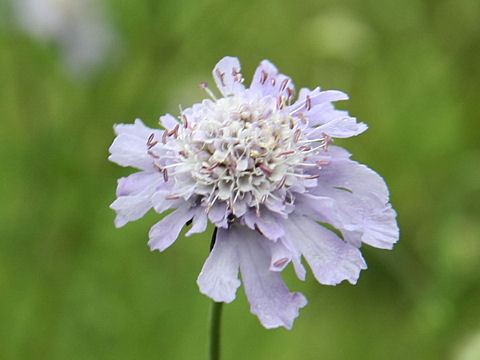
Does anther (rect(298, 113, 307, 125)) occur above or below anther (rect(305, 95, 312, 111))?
below

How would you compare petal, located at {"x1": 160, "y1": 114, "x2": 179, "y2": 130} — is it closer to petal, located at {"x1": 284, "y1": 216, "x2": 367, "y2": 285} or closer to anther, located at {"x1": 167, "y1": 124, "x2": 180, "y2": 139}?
anther, located at {"x1": 167, "y1": 124, "x2": 180, "y2": 139}

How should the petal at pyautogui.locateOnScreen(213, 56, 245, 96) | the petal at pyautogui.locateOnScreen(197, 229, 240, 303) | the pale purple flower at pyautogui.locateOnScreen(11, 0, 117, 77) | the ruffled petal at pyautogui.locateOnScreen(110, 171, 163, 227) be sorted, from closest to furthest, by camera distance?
the petal at pyautogui.locateOnScreen(197, 229, 240, 303), the ruffled petal at pyautogui.locateOnScreen(110, 171, 163, 227), the petal at pyautogui.locateOnScreen(213, 56, 245, 96), the pale purple flower at pyautogui.locateOnScreen(11, 0, 117, 77)

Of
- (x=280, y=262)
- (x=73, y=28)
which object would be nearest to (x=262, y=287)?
(x=280, y=262)

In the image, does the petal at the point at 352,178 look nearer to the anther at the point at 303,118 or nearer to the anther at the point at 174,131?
the anther at the point at 303,118

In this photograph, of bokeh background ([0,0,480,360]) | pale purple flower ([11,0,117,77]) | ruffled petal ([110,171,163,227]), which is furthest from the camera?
pale purple flower ([11,0,117,77])

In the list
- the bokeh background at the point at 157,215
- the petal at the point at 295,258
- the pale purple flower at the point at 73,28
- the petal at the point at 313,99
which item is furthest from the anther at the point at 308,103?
the pale purple flower at the point at 73,28

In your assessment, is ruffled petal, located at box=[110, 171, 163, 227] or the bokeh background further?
the bokeh background

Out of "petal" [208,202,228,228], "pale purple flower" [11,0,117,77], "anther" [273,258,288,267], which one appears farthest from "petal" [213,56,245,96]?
"pale purple flower" [11,0,117,77]
